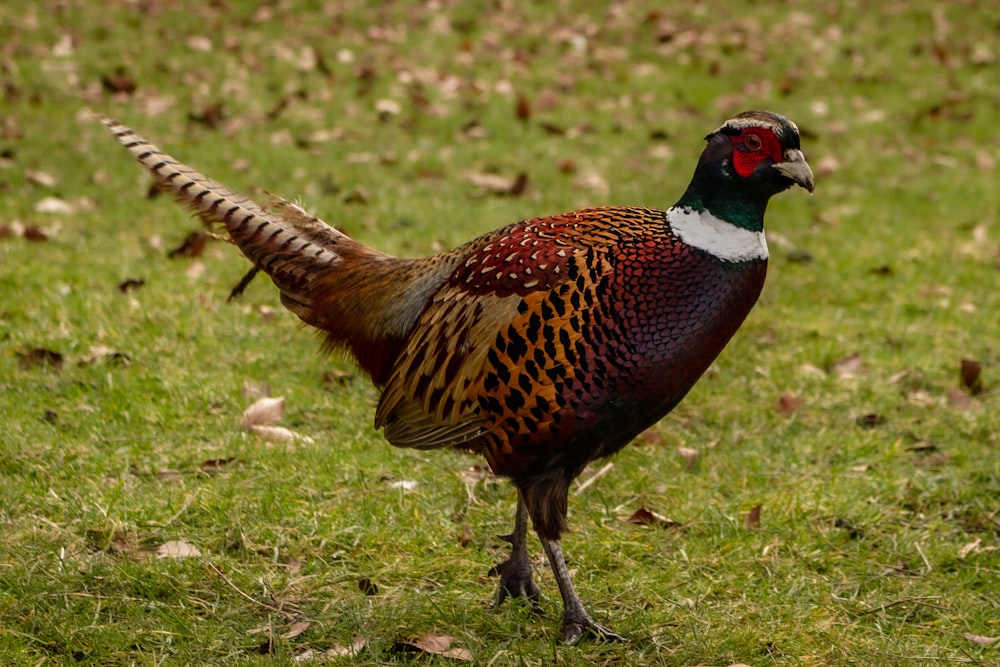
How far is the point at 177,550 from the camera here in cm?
373

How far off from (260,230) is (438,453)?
1232mm

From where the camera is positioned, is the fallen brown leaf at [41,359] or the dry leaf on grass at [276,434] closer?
the dry leaf on grass at [276,434]

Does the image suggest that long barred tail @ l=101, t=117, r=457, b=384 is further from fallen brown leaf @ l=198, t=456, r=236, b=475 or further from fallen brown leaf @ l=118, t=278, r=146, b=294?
fallen brown leaf @ l=118, t=278, r=146, b=294

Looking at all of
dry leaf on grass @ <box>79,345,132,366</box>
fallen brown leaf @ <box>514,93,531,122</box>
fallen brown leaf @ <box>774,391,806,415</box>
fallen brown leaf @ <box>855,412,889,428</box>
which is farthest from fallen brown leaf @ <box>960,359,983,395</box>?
fallen brown leaf @ <box>514,93,531,122</box>

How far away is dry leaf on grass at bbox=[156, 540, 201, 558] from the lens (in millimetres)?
3705

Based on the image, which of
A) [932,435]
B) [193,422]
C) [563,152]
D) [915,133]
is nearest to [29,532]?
[193,422]

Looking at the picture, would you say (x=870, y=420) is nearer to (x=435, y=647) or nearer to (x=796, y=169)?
(x=796, y=169)

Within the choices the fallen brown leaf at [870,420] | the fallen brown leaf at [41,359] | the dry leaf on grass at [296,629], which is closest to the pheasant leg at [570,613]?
the dry leaf on grass at [296,629]

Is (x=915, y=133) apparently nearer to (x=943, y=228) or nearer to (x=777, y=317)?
(x=943, y=228)

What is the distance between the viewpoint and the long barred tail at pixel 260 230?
12.3ft

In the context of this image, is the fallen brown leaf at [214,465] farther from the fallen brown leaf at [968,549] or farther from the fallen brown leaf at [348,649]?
the fallen brown leaf at [968,549]

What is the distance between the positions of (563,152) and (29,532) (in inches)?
→ 222

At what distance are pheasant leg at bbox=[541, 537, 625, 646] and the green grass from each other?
0.05 metres

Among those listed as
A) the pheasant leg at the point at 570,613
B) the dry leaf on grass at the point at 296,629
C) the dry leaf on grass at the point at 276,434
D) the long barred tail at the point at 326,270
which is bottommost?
the dry leaf on grass at the point at 276,434
